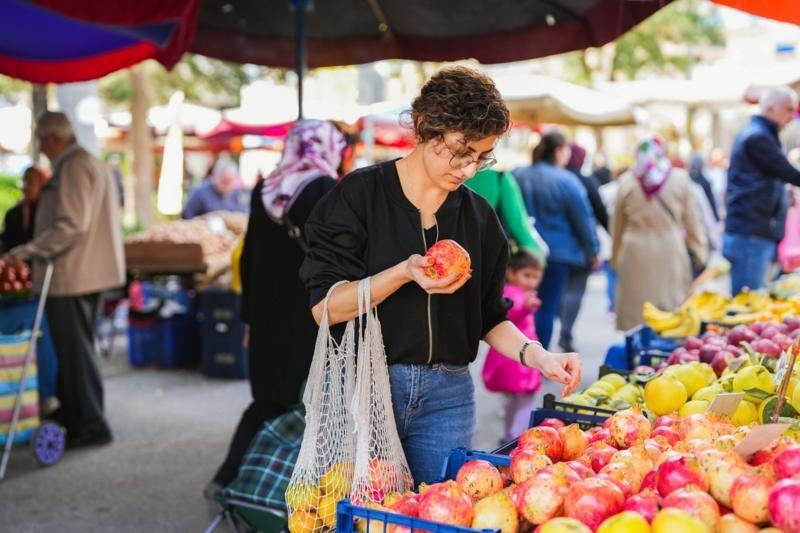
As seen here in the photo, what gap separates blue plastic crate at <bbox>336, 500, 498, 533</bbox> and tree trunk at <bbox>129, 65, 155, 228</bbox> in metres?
13.3

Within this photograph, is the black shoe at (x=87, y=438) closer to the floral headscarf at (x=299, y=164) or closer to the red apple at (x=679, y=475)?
the floral headscarf at (x=299, y=164)

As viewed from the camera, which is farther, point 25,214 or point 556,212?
point 556,212

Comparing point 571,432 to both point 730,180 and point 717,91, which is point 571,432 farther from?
point 717,91

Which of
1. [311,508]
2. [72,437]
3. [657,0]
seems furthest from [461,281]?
[72,437]

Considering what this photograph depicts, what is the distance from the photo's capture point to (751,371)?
314 centimetres

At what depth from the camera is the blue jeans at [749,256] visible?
24.8 ft

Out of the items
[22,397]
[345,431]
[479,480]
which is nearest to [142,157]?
[22,397]

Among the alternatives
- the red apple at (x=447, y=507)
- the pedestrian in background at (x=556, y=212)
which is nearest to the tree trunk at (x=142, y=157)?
the pedestrian in background at (x=556, y=212)

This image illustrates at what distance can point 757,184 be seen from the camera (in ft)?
24.4

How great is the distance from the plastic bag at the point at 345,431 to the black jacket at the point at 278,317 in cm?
169

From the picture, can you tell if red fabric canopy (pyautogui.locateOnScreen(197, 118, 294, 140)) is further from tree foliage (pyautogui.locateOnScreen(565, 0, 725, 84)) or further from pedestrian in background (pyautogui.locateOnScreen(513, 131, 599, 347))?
tree foliage (pyautogui.locateOnScreen(565, 0, 725, 84))

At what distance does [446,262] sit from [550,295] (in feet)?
18.8

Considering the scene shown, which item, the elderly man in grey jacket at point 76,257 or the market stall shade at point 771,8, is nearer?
the market stall shade at point 771,8

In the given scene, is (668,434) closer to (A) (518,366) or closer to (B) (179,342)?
(A) (518,366)
